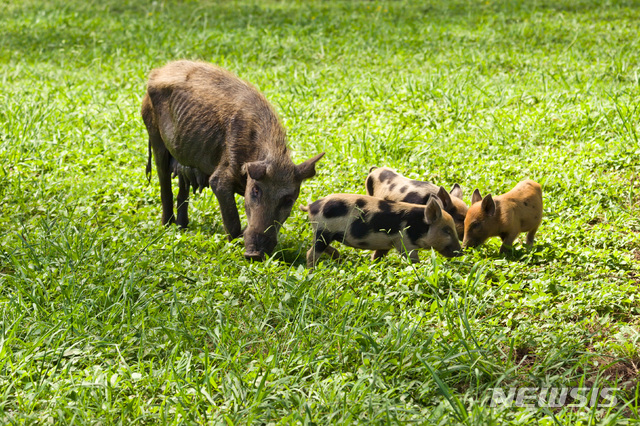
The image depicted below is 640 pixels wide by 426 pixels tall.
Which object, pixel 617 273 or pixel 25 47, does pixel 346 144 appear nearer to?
pixel 617 273

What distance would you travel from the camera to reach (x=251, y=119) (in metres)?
6.02

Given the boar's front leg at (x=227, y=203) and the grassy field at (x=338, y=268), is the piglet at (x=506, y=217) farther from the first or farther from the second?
the boar's front leg at (x=227, y=203)

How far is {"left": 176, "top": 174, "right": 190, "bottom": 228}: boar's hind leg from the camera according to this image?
263 inches

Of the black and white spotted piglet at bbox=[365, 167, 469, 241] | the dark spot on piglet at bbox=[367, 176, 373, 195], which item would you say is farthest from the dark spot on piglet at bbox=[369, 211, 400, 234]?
the dark spot on piglet at bbox=[367, 176, 373, 195]

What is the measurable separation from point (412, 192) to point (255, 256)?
1.49 metres

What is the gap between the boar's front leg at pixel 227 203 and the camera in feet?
19.4

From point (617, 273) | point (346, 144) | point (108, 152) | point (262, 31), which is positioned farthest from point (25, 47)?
point (617, 273)

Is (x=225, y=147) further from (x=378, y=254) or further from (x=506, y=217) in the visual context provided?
(x=506, y=217)

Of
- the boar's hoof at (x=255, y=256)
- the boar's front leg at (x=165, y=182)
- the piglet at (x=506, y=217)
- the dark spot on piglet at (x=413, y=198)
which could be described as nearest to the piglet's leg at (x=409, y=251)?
the piglet at (x=506, y=217)

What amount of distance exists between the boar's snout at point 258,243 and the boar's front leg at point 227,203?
1.63 ft

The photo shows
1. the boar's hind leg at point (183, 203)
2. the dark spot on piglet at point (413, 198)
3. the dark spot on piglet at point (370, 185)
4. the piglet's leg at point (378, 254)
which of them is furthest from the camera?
the boar's hind leg at point (183, 203)

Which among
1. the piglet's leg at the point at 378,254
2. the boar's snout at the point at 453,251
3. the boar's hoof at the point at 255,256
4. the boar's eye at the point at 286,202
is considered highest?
the boar's eye at the point at 286,202

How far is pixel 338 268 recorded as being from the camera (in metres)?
5.36

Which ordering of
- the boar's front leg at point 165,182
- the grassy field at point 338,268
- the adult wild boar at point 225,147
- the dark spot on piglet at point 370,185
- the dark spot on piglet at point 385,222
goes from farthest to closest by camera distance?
the boar's front leg at point 165,182 < the dark spot on piglet at point 370,185 < the adult wild boar at point 225,147 < the dark spot on piglet at point 385,222 < the grassy field at point 338,268
